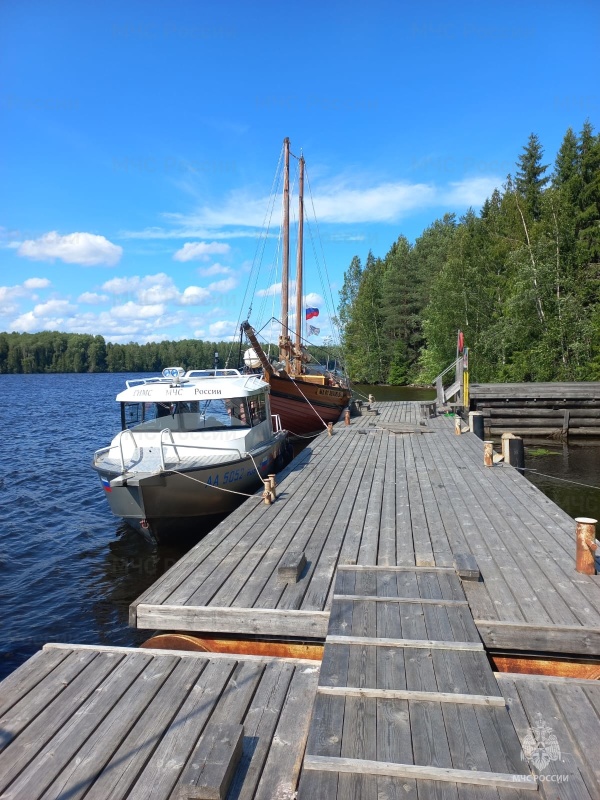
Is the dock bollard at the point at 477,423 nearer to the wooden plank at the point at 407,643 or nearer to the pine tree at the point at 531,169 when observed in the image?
the wooden plank at the point at 407,643

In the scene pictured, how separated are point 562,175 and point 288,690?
3669 centimetres

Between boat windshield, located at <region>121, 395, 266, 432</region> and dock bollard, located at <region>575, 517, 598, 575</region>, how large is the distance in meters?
7.40

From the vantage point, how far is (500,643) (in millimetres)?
4719

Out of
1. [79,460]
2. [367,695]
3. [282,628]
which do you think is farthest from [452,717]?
[79,460]

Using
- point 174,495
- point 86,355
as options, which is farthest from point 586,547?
point 86,355

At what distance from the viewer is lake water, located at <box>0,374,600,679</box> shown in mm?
8086

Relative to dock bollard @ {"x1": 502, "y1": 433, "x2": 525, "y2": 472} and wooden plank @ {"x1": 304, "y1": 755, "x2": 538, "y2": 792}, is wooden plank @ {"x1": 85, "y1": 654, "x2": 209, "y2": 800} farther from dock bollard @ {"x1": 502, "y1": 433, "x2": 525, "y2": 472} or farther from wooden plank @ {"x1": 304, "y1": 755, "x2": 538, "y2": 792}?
dock bollard @ {"x1": 502, "y1": 433, "x2": 525, "y2": 472}

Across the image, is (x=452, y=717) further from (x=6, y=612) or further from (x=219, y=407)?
(x=219, y=407)

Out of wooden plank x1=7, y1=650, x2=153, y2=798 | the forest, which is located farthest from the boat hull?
the forest

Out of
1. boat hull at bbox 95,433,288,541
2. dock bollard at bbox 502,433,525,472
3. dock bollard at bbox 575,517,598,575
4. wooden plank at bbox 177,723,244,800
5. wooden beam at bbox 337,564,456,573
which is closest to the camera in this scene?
wooden plank at bbox 177,723,244,800

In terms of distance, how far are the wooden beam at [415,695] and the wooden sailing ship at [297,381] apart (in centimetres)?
1299

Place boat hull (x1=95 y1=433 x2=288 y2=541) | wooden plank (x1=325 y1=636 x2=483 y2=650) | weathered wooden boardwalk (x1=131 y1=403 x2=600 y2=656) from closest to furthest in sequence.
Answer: wooden plank (x1=325 y1=636 x2=483 y2=650)
weathered wooden boardwalk (x1=131 y1=403 x2=600 y2=656)
boat hull (x1=95 y1=433 x2=288 y2=541)

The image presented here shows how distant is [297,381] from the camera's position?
21.7 meters

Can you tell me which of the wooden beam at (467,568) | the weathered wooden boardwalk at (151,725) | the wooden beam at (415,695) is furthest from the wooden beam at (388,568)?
the wooden beam at (415,695)
